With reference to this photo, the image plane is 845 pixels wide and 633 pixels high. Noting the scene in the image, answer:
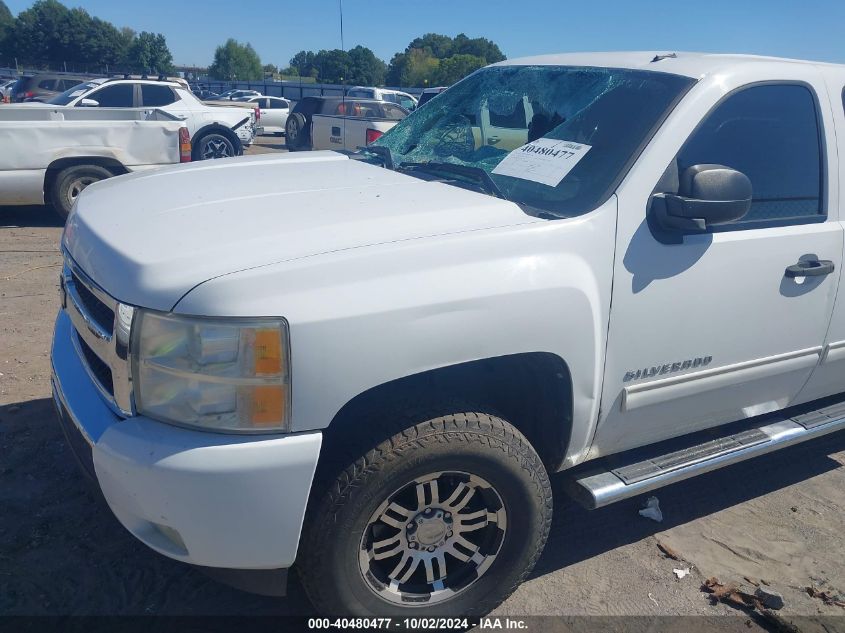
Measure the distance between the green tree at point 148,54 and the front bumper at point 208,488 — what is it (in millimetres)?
90295

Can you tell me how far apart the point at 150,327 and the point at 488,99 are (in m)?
2.22

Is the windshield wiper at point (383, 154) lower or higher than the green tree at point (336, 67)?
lower

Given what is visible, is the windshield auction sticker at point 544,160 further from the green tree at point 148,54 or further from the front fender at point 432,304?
the green tree at point 148,54

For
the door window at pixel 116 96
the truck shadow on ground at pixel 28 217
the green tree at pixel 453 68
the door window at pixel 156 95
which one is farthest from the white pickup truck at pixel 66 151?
the green tree at pixel 453 68

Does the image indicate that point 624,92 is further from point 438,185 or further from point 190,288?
point 190,288

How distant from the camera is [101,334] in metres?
2.23

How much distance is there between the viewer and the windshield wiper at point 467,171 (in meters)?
2.77

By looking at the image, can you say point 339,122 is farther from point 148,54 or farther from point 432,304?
point 148,54

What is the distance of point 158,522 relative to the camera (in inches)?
80.5

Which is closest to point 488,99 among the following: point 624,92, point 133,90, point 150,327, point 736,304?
point 624,92

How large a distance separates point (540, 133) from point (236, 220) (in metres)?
1.40

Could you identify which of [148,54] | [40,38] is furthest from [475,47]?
[40,38]

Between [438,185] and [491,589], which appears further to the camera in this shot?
[438,185]

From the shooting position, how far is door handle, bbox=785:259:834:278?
286cm
